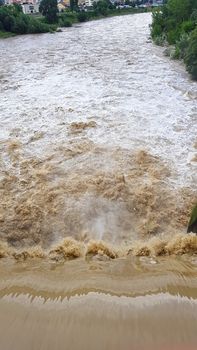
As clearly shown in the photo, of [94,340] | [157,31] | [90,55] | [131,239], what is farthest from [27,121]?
[157,31]

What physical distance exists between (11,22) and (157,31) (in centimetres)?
1484

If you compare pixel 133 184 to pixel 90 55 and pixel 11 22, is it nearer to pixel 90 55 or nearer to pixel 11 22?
pixel 90 55

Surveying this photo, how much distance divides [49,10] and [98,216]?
4108 centimetres

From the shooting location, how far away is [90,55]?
20.2 m

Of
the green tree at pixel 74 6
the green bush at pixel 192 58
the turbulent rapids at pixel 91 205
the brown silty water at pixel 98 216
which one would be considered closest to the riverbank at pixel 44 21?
the green tree at pixel 74 6

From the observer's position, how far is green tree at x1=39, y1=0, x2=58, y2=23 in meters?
43.3

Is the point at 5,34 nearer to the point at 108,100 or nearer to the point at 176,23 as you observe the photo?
the point at 176,23

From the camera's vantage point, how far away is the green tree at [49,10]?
1704 inches

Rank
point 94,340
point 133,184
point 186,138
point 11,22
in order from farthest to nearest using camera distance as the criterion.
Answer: point 11,22
point 186,138
point 133,184
point 94,340

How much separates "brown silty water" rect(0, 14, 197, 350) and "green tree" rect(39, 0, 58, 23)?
→ 31.4 metres

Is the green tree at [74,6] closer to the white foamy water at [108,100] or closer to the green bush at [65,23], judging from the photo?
the green bush at [65,23]

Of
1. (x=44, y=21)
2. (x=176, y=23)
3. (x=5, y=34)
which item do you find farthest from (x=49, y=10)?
(x=176, y=23)

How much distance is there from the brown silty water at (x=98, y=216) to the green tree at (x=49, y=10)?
1238 inches

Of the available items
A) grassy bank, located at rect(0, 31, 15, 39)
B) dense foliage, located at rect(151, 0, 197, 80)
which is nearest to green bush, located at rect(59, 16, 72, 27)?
grassy bank, located at rect(0, 31, 15, 39)
